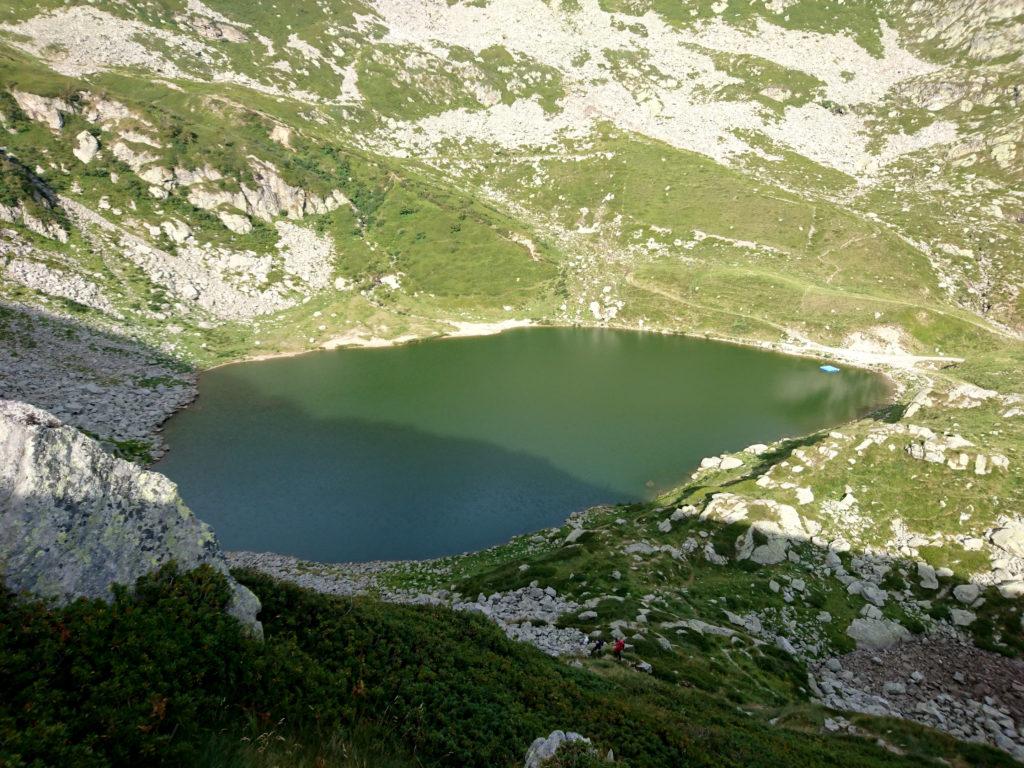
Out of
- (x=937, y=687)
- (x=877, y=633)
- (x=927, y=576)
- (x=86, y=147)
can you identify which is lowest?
(x=937, y=687)

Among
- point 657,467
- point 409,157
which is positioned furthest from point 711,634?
point 409,157

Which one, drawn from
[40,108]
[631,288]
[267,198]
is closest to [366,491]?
[631,288]

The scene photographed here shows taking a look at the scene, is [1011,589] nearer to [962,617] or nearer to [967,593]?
[967,593]

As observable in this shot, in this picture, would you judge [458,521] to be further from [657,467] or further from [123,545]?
[123,545]

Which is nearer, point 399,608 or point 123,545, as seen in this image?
point 123,545

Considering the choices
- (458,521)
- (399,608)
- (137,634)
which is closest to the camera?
(137,634)

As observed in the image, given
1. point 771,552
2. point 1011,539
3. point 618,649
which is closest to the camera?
point 618,649
